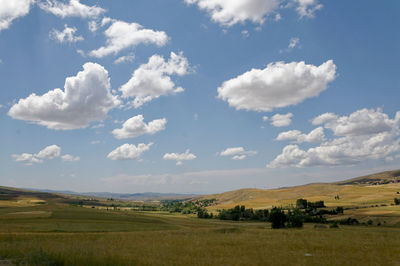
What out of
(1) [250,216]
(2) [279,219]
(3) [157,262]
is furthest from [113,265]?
(1) [250,216]

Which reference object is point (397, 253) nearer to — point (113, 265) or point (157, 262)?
point (157, 262)

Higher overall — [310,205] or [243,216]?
[310,205]

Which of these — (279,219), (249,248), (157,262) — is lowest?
(279,219)

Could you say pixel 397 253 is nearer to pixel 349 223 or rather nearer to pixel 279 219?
pixel 279 219

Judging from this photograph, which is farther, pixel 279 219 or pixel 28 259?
pixel 279 219

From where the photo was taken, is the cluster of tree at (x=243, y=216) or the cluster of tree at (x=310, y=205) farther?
the cluster of tree at (x=310, y=205)

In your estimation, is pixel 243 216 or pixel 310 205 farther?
pixel 310 205

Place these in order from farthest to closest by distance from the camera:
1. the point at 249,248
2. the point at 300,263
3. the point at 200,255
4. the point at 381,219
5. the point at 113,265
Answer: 1. the point at 381,219
2. the point at 249,248
3. the point at 200,255
4. the point at 300,263
5. the point at 113,265

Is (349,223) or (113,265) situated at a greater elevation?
(113,265)

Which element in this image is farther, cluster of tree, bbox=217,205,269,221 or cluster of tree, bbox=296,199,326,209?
cluster of tree, bbox=296,199,326,209

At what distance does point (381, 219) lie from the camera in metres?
107

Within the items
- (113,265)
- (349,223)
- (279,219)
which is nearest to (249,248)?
(113,265)

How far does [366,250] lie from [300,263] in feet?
35.3

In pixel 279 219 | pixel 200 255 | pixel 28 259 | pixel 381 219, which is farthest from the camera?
pixel 381 219
